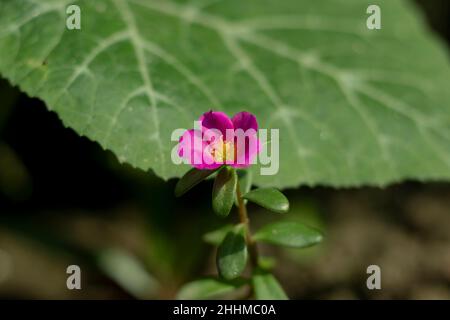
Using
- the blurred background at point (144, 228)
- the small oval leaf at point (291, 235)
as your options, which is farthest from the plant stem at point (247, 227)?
the blurred background at point (144, 228)

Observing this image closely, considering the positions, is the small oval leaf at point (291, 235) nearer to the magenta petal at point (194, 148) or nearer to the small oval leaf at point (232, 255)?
the small oval leaf at point (232, 255)

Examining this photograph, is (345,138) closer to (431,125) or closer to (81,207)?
(431,125)

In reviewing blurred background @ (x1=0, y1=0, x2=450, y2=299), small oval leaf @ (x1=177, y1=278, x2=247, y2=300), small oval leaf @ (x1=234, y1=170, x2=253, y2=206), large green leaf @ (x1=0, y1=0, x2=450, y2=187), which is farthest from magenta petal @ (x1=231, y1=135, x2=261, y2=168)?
blurred background @ (x1=0, y1=0, x2=450, y2=299)

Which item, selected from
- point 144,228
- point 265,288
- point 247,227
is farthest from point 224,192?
point 144,228

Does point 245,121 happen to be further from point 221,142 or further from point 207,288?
point 207,288

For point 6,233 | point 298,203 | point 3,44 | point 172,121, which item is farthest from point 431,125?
point 6,233
